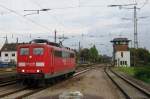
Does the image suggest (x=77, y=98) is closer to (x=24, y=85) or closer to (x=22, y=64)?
(x=22, y=64)

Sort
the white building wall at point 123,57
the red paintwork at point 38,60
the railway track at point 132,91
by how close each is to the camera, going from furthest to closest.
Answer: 1. the white building wall at point 123,57
2. the red paintwork at point 38,60
3. the railway track at point 132,91

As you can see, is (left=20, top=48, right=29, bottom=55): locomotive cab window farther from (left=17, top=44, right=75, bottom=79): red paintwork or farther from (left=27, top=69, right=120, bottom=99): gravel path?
(left=27, top=69, right=120, bottom=99): gravel path

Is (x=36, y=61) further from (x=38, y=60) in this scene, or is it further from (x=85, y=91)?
(x=85, y=91)

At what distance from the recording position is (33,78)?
25.7 meters

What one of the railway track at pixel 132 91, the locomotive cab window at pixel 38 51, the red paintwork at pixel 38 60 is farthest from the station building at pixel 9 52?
the locomotive cab window at pixel 38 51

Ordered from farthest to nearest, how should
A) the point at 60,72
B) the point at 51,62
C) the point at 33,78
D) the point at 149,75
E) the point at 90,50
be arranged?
the point at 90,50 < the point at 149,75 < the point at 60,72 < the point at 51,62 < the point at 33,78

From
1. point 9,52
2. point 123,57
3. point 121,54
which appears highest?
point 9,52

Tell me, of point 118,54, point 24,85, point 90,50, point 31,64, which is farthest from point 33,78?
point 90,50

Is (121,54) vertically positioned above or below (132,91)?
above

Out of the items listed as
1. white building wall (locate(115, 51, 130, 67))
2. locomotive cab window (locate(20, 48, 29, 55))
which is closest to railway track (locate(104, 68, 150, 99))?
locomotive cab window (locate(20, 48, 29, 55))

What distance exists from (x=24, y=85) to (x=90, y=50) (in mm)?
134182

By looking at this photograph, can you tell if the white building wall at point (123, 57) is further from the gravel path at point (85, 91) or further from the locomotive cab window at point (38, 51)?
the locomotive cab window at point (38, 51)

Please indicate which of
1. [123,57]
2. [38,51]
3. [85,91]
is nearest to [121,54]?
[123,57]

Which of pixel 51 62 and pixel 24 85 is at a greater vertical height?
pixel 51 62
